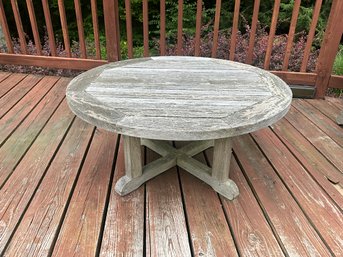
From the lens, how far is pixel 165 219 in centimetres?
147

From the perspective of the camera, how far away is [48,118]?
2406mm

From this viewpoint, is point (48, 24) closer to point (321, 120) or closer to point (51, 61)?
point (51, 61)

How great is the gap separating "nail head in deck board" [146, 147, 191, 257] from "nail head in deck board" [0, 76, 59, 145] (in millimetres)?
1180

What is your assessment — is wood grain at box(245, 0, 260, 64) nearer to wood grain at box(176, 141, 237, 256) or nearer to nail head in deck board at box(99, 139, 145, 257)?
wood grain at box(176, 141, 237, 256)

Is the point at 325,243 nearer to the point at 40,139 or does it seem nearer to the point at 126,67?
the point at 126,67

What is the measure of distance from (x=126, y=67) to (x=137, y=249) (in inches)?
44.5

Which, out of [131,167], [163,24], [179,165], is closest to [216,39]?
[163,24]

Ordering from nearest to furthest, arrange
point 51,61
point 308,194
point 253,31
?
point 308,194, point 253,31, point 51,61

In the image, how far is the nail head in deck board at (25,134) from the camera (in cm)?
185

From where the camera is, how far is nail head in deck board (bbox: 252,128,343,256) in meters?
1.42

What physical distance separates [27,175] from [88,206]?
0.48 m

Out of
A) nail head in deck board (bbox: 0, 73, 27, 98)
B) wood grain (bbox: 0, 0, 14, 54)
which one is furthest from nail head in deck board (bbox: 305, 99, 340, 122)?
wood grain (bbox: 0, 0, 14, 54)

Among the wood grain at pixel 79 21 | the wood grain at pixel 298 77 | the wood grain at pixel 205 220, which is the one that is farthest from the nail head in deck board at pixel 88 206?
the wood grain at pixel 298 77

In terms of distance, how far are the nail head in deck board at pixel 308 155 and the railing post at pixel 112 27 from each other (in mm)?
1649
